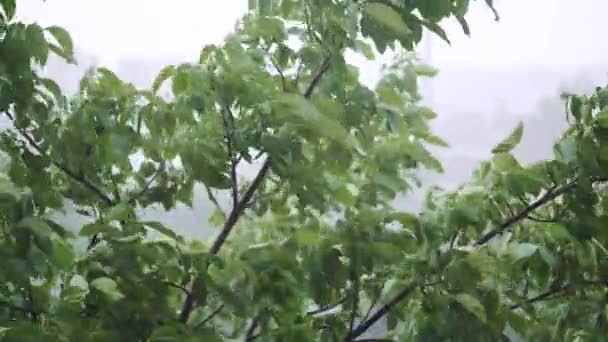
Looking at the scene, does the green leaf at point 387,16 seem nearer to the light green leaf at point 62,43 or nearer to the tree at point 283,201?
the tree at point 283,201

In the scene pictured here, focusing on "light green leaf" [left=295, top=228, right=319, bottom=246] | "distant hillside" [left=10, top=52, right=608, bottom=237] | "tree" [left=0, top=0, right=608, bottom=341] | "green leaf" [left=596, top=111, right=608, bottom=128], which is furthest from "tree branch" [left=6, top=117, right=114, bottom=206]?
"distant hillside" [left=10, top=52, right=608, bottom=237]

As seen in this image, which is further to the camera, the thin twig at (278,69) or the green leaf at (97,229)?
the thin twig at (278,69)

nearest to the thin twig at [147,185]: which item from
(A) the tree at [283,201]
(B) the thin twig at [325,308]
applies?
(A) the tree at [283,201]

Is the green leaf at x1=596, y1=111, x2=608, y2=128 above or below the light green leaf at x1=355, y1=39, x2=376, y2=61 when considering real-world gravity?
below

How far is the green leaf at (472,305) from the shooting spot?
26.4 inches

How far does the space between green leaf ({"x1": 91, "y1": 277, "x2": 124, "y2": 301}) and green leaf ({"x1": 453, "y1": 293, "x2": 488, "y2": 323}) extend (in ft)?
1.00

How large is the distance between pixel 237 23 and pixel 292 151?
0.67 ft

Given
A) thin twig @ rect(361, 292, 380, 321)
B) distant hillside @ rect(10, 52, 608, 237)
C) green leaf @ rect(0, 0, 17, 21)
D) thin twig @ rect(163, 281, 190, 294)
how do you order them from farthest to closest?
distant hillside @ rect(10, 52, 608, 237), thin twig @ rect(361, 292, 380, 321), thin twig @ rect(163, 281, 190, 294), green leaf @ rect(0, 0, 17, 21)

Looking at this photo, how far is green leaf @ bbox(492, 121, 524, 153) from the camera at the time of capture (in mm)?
750

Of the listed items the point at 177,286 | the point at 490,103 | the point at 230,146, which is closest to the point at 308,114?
the point at 230,146

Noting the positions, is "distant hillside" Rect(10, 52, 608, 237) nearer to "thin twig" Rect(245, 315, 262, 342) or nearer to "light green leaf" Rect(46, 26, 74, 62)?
"thin twig" Rect(245, 315, 262, 342)

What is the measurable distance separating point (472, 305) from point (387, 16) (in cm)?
27

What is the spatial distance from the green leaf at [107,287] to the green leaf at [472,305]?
306mm

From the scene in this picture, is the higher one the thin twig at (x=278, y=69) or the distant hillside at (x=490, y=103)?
the distant hillside at (x=490, y=103)
